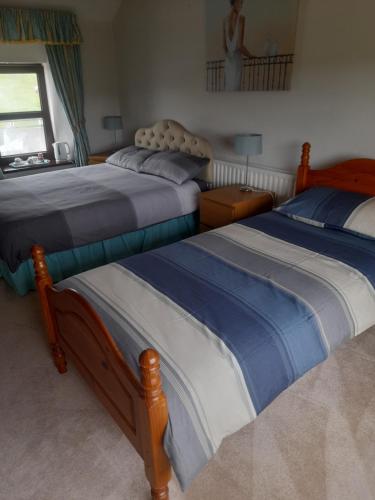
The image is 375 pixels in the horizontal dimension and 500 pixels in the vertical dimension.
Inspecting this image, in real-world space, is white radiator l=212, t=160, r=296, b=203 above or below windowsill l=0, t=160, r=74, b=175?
above

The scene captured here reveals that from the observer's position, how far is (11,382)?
2.00m

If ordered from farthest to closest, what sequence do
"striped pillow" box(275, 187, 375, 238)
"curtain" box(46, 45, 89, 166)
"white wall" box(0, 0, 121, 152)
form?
1. "curtain" box(46, 45, 89, 166)
2. "white wall" box(0, 0, 121, 152)
3. "striped pillow" box(275, 187, 375, 238)

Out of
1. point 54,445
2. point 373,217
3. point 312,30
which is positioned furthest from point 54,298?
point 312,30

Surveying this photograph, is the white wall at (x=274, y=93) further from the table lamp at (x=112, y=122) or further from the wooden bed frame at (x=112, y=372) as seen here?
the wooden bed frame at (x=112, y=372)

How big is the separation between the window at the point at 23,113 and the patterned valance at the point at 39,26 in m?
0.41

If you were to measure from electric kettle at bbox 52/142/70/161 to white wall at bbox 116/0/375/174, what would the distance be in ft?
3.17

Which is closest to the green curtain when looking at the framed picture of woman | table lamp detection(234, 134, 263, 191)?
the framed picture of woman

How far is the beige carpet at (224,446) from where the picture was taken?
1444mm

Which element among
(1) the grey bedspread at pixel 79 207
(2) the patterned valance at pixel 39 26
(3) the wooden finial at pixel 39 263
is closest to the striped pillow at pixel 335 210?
(1) the grey bedspread at pixel 79 207

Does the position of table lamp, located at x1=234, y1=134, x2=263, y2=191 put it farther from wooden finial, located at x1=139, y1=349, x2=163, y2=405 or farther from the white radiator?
wooden finial, located at x1=139, y1=349, x2=163, y2=405

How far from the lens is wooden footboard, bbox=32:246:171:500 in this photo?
1126 millimetres

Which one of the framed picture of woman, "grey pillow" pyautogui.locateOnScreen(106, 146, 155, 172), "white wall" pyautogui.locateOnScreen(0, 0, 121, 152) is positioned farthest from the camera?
"white wall" pyautogui.locateOnScreen(0, 0, 121, 152)

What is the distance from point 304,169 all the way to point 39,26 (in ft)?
11.0

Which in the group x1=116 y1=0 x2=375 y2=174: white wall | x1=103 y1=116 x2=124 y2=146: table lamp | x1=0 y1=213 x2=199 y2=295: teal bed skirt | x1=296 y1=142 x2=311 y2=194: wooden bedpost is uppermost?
x1=116 y1=0 x2=375 y2=174: white wall
